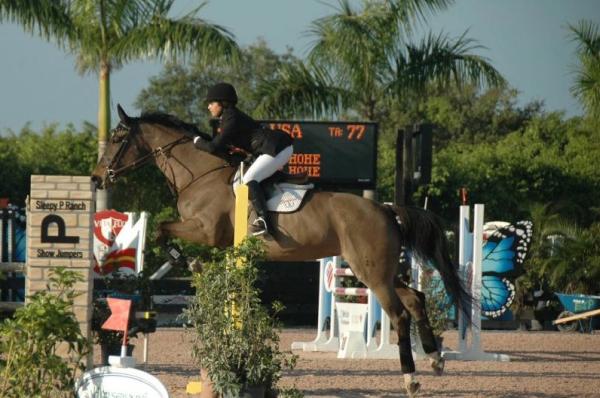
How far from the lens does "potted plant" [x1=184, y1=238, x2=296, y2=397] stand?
673cm

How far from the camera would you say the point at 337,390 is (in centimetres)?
862

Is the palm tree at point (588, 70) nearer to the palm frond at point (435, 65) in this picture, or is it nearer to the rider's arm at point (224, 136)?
the palm frond at point (435, 65)

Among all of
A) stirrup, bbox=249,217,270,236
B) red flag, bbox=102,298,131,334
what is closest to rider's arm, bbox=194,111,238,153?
stirrup, bbox=249,217,270,236

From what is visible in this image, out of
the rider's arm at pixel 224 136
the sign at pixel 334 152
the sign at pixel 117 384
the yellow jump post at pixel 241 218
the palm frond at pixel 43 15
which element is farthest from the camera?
the palm frond at pixel 43 15

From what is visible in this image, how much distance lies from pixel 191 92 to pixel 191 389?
117 feet

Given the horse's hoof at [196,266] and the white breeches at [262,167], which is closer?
the horse's hoof at [196,266]


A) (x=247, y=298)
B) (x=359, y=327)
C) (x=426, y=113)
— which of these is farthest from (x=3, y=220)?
(x=426, y=113)

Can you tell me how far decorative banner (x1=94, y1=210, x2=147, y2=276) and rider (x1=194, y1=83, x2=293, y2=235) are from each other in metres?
4.58

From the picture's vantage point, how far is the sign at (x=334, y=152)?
40.5 ft

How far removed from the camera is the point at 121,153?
9789mm

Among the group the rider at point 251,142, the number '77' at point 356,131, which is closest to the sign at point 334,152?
the number '77' at point 356,131

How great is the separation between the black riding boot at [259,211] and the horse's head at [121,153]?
4.01 feet

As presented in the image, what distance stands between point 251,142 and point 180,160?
2.47 feet

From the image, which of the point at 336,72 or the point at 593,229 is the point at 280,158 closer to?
the point at 336,72
